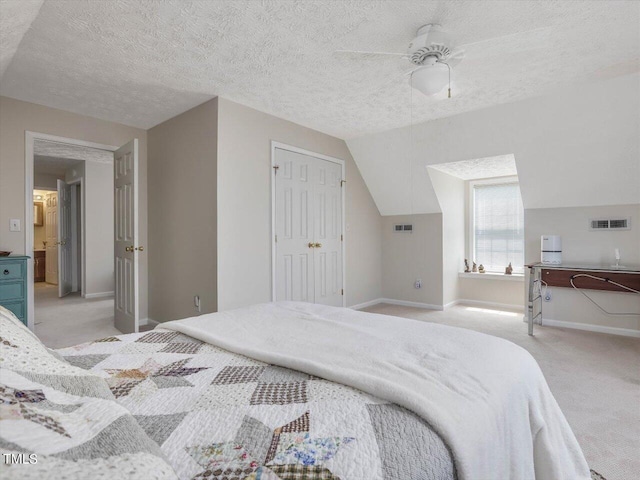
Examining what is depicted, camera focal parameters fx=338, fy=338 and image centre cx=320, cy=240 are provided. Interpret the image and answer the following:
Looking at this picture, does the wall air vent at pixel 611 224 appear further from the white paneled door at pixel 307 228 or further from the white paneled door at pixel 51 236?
the white paneled door at pixel 51 236

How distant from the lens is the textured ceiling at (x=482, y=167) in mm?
4225

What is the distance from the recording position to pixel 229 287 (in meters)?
3.33

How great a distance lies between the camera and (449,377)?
992mm

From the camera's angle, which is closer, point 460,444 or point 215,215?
point 460,444

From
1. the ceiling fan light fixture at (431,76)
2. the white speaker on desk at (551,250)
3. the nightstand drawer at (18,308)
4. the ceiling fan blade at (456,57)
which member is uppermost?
the ceiling fan blade at (456,57)

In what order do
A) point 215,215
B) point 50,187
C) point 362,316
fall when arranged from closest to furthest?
1. point 362,316
2. point 215,215
3. point 50,187

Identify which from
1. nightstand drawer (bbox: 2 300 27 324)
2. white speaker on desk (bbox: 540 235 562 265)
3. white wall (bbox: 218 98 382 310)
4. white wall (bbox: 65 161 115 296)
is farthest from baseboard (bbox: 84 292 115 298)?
white speaker on desk (bbox: 540 235 562 265)

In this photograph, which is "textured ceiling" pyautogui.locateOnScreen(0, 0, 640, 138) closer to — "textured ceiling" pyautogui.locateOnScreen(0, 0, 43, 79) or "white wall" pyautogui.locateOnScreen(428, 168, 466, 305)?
"textured ceiling" pyautogui.locateOnScreen(0, 0, 43, 79)

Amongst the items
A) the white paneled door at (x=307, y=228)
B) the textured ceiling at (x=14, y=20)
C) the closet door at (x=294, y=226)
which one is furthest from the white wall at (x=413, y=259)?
the textured ceiling at (x=14, y=20)

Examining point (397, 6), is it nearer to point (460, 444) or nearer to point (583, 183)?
point (460, 444)

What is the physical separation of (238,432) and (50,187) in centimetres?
826

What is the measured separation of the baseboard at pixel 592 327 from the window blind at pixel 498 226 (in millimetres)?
1155

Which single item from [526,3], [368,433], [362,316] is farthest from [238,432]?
[526,3]

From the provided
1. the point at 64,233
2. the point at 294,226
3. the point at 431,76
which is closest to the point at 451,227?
the point at 294,226
